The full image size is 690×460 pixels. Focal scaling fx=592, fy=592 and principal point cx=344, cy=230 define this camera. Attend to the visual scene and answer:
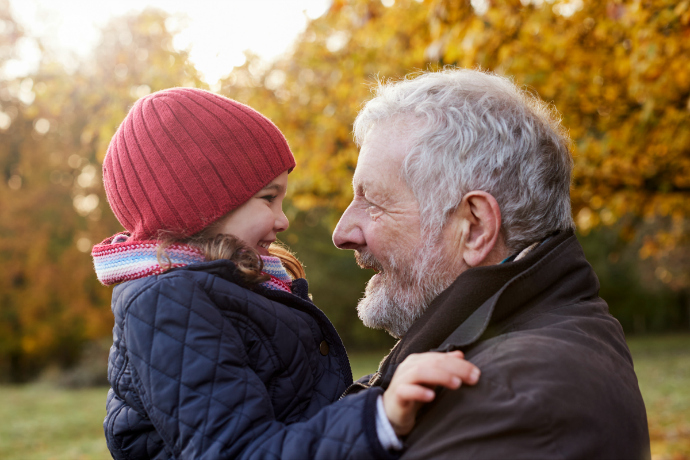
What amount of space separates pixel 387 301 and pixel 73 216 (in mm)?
20263

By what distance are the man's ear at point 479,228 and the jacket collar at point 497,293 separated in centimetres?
16

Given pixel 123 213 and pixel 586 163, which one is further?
pixel 586 163

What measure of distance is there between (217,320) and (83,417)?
1247cm

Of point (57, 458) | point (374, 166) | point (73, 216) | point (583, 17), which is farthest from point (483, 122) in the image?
point (73, 216)

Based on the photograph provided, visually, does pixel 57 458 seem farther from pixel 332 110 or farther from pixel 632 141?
pixel 632 141

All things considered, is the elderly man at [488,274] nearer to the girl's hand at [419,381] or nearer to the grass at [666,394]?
the girl's hand at [419,381]

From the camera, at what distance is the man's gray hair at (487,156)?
6.23ft

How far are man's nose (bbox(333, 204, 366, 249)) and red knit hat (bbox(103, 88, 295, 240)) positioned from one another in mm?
318

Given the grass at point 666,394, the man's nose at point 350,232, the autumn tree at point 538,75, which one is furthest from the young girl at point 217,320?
the grass at point 666,394

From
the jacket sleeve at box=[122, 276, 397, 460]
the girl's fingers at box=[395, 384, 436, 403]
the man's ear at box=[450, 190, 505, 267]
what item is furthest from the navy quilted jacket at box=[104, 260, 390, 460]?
the man's ear at box=[450, 190, 505, 267]

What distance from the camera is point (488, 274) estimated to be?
5.59 ft

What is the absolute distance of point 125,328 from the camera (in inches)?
67.2

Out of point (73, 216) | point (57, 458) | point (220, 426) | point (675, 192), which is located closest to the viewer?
point (220, 426)

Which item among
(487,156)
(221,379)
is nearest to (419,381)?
(221,379)
